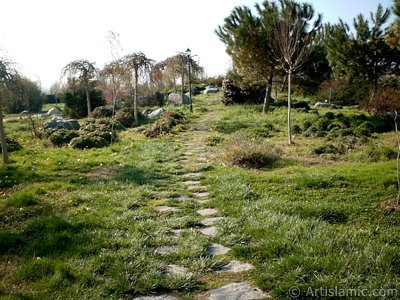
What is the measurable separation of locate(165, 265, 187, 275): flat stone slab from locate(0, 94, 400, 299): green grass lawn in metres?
0.07

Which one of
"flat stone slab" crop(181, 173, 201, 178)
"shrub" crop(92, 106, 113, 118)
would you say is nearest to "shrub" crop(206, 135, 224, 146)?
"flat stone slab" crop(181, 173, 201, 178)

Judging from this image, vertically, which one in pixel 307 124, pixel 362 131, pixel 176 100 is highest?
pixel 176 100

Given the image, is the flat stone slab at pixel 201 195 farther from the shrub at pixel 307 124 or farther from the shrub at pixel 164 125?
the shrub at pixel 164 125

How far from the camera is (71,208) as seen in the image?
556 centimetres

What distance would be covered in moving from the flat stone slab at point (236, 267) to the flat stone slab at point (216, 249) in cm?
27

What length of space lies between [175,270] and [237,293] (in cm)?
75

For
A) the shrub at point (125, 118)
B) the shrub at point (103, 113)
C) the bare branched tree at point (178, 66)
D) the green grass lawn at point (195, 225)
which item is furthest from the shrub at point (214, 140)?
the bare branched tree at point (178, 66)

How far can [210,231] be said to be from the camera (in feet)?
14.6

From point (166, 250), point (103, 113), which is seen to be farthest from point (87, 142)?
point (166, 250)

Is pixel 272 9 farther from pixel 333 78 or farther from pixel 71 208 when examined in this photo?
pixel 71 208

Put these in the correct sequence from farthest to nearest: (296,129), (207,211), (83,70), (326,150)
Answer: (83,70) → (296,129) → (326,150) → (207,211)

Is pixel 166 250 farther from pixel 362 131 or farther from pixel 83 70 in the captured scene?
pixel 83 70

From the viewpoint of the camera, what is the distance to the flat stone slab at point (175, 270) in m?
3.43

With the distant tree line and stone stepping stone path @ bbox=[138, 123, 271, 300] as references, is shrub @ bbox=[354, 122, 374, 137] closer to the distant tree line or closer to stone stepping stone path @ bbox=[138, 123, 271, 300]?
the distant tree line
